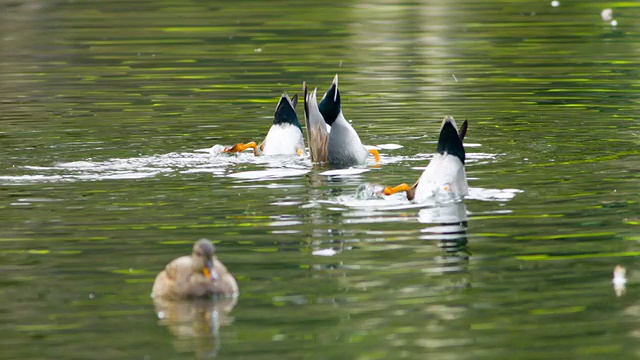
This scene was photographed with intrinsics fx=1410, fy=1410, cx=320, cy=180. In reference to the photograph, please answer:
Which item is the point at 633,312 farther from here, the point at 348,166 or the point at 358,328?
the point at 348,166

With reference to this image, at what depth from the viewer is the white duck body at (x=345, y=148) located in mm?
13496

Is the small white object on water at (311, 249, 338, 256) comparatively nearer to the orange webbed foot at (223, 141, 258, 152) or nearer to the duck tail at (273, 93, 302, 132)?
the orange webbed foot at (223, 141, 258, 152)

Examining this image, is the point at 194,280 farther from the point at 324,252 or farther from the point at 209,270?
the point at 324,252

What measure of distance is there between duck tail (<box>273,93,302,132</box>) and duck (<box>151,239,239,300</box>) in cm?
588

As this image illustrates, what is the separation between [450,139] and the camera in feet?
36.2

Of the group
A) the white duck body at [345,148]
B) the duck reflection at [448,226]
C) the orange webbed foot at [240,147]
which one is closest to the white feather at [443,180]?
the duck reflection at [448,226]

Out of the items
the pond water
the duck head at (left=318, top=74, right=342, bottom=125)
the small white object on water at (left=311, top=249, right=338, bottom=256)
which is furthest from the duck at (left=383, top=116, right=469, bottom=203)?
the duck head at (left=318, top=74, right=342, bottom=125)

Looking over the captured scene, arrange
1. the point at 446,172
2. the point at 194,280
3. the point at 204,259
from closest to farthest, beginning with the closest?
the point at 204,259 → the point at 194,280 → the point at 446,172

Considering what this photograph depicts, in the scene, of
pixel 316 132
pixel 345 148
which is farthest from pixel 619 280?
A: pixel 316 132

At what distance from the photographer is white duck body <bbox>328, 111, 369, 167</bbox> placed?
1350cm

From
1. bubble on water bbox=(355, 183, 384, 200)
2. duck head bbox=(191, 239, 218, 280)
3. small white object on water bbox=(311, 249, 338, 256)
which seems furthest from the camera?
bubble on water bbox=(355, 183, 384, 200)

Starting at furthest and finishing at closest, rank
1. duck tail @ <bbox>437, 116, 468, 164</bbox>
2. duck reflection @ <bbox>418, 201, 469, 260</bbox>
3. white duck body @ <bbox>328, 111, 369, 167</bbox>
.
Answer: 1. white duck body @ <bbox>328, 111, 369, 167</bbox>
2. duck tail @ <bbox>437, 116, 468, 164</bbox>
3. duck reflection @ <bbox>418, 201, 469, 260</bbox>

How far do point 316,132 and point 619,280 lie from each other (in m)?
5.56

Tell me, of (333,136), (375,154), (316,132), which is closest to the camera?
(375,154)
